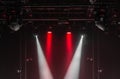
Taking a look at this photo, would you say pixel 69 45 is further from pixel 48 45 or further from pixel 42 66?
pixel 42 66

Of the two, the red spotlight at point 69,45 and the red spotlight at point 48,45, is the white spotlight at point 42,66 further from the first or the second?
the red spotlight at point 69,45

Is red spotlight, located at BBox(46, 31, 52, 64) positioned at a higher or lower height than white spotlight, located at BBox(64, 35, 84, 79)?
higher

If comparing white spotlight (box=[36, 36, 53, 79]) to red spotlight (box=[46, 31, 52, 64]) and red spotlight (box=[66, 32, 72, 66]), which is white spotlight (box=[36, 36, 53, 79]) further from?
red spotlight (box=[66, 32, 72, 66])

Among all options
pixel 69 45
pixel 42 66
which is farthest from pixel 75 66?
pixel 42 66

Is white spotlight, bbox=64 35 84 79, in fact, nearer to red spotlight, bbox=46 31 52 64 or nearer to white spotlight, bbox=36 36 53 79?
white spotlight, bbox=36 36 53 79

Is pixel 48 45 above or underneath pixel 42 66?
A: above

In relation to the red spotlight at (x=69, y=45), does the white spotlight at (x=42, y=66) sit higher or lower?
lower

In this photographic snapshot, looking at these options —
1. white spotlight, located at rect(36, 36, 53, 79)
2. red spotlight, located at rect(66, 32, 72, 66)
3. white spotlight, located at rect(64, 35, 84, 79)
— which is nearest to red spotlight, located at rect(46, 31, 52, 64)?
white spotlight, located at rect(36, 36, 53, 79)

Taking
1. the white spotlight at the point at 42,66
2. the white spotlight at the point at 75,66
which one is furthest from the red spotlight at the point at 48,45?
the white spotlight at the point at 75,66

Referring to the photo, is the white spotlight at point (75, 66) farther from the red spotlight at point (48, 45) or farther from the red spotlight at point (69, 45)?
the red spotlight at point (48, 45)

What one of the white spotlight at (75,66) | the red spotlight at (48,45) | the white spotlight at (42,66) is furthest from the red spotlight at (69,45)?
the white spotlight at (42,66)

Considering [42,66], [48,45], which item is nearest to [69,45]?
[48,45]

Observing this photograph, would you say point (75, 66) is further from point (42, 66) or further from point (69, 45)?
point (42, 66)

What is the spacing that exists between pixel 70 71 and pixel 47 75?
1.04m
